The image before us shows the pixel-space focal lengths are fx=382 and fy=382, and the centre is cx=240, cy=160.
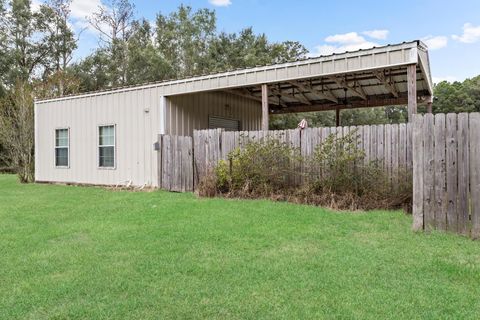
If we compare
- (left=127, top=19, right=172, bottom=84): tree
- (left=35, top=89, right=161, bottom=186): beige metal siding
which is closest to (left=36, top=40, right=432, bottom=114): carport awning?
(left=35, top=89, right=161, bottom=186): beige metal siding

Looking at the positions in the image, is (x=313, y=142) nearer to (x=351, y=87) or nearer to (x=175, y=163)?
(x=175, y=163)

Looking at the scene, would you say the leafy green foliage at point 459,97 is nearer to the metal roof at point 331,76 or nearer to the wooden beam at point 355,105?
the wooden beam at point 355,105

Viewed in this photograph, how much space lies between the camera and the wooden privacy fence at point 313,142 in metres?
6.50

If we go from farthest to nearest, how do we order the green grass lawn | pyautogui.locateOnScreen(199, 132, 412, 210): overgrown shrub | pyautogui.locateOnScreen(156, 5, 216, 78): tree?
1. pyautogui.locateOnScreen(156, 5, 216, 78): tree
2. pyautogui.locateOnScreen(199, 132, 412, 210): overgrown shrub
3. the green grass lawn

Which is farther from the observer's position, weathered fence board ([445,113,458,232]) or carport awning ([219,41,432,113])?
carport awning ([219,41,432,113])

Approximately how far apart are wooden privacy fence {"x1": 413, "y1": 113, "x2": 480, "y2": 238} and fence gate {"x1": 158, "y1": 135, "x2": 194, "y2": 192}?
531 centimetres

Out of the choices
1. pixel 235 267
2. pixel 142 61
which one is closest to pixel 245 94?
pixel 235 267

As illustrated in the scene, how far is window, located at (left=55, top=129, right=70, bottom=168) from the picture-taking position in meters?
12.1

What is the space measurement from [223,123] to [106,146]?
11.8 feet

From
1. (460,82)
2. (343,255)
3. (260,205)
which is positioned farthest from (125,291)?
(460,82)

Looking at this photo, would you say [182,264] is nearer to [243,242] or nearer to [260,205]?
[243,242]

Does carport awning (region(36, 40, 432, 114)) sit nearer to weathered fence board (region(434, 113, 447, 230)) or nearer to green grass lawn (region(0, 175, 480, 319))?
weathered fence board (region(434, 113, 447, 230))

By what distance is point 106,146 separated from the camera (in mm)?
11070

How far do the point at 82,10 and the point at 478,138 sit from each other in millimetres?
30158
